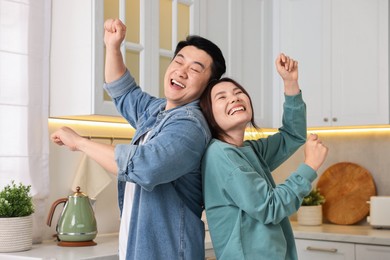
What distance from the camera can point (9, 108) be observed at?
3053 mm

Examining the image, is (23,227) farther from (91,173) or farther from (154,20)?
(154,20)

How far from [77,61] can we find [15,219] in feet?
2.52

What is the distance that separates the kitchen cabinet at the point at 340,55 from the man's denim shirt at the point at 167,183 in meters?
2.20

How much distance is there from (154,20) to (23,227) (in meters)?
1.20

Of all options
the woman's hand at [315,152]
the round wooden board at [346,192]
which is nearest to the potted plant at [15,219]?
the woman's hand at [315,152]

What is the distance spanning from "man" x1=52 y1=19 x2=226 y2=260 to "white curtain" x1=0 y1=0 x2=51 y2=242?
3.80ft

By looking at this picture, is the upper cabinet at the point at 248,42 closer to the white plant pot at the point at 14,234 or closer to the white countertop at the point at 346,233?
the white countertop at the point at 346,233

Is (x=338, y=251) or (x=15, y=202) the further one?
(x=338, y=251)

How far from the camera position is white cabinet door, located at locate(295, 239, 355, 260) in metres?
3.57

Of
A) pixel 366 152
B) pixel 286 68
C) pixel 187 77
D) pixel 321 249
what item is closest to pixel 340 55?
pixel 366 152

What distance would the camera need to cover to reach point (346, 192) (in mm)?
4172


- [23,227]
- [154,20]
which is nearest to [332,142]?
[154,20]

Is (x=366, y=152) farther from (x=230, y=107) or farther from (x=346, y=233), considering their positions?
(x=230, y=107)

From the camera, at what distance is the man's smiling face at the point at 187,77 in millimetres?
1861
